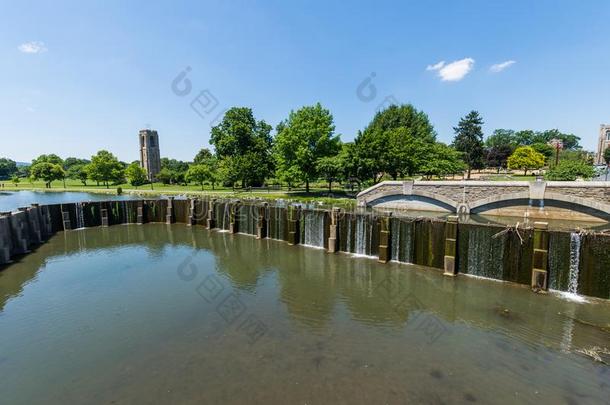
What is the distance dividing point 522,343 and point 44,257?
85.3ft

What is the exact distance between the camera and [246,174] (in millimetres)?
60906

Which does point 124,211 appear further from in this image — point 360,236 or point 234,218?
point 360,236

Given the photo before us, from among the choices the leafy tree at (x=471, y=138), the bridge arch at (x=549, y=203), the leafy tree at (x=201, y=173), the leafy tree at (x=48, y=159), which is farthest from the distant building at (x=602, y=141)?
the leafy tree at (x=48, y=159)

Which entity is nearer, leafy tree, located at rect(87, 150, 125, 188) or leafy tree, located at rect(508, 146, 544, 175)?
leafy tree, located at rect(508, 146, 544, 175)

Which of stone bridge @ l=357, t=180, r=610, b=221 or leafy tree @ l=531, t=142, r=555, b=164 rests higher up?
leafy tree @ l=531, t=142, r=555, b=164

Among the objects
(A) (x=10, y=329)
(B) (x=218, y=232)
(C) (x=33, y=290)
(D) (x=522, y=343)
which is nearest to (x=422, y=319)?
(D) (x=522, y=343)

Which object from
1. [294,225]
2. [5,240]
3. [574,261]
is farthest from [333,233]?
[5,240]

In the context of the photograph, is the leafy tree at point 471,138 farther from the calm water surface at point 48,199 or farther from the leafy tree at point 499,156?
the calm water surface at point 48,199

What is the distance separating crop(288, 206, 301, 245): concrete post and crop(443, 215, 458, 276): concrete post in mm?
10524

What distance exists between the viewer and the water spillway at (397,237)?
13305 millimetres

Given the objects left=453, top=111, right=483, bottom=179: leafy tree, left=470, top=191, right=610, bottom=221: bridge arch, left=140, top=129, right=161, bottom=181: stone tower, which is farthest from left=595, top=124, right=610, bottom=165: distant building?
left=140, top=129, right=161, bottom=181: stone tower

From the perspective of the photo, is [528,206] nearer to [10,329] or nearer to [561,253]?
[561,253]

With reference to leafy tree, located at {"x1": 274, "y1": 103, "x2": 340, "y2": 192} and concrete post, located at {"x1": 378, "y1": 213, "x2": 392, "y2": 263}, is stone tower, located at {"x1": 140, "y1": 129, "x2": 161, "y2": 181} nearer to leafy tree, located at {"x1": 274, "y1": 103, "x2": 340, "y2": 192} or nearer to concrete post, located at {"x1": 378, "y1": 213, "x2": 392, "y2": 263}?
leafy tree, located at {"x1": 274, "y1": 103, "x2": 340, "y2": 192}

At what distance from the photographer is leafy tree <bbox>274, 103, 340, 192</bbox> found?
50219 millimetres
